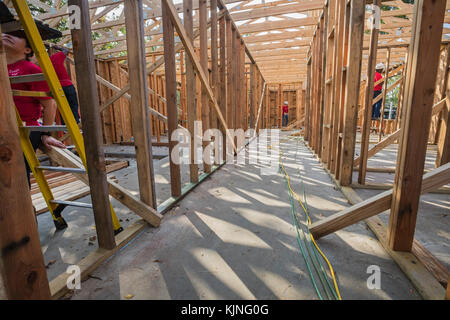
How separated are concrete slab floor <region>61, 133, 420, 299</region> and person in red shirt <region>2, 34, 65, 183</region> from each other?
136 cm

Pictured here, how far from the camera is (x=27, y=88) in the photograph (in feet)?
6.94

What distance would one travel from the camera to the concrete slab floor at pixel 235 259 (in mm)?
1392

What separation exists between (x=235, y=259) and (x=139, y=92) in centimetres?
164

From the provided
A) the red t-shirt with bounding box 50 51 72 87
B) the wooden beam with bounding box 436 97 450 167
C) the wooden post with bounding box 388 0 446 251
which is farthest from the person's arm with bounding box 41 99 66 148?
the wooden beam with bounding box 436 97 450 167

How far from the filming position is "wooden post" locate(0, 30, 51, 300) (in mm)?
896

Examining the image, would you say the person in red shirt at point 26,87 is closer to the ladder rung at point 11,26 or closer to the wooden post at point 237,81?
the ladder rung at point 11,26

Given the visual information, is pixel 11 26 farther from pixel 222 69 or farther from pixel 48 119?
pixel 222 69
